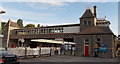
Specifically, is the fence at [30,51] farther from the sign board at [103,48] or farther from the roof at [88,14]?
the roof at [88,14]

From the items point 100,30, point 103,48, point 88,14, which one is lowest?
point 103,48

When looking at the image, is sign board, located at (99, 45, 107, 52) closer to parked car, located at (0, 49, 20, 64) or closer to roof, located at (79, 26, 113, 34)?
roof, located at (79, 26, 113, 34)

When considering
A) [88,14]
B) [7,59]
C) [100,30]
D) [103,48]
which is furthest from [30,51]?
[88,14]

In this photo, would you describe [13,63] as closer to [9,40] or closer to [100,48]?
[100,48]

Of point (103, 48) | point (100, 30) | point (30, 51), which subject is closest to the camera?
point (30, 51)

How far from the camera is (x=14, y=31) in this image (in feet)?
173

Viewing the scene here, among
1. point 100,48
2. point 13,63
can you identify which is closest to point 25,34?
point 100,48

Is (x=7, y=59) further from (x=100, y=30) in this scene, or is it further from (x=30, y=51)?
(x=100, y=30)

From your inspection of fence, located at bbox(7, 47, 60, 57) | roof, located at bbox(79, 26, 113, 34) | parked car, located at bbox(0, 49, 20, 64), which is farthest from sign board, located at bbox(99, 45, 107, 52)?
parked car, located at bbox(0, 49, 20, 64)

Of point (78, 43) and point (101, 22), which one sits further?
point (101, 22)

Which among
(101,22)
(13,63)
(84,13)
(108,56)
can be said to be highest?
(84,13)

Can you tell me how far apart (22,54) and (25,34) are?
30.4 meters

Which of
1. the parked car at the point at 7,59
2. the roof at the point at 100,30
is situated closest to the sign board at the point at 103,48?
the roof at the point at 100,30

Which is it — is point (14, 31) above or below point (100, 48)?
above
